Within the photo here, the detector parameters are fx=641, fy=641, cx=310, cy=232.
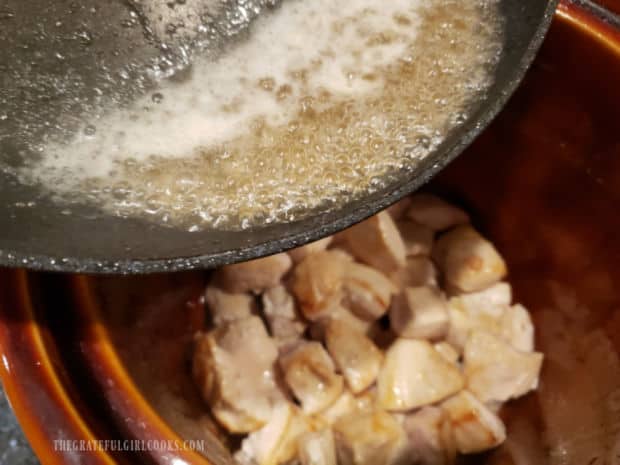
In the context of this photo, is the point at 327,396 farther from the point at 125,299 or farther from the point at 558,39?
the point at 558,39

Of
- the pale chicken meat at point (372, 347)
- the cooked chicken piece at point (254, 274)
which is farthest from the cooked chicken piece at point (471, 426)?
the cooked chicken piece at point (254, 274)

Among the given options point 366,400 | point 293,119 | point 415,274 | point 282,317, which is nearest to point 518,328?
point 415,274

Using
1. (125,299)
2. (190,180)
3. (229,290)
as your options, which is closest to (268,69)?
(190,180)

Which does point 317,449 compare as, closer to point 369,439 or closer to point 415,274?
point 369,439

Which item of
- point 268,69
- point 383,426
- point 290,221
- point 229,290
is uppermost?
point 268,69

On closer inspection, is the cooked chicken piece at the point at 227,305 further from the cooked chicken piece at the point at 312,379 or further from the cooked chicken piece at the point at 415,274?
the cooked chicken piece at the point at 415,274

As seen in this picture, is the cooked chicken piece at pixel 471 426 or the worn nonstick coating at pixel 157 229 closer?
the worn nonstick coating at pixel 157 229

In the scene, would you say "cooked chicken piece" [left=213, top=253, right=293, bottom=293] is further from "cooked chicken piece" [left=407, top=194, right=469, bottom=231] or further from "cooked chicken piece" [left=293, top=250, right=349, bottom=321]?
"cooked chicken piece" [left=407, top=194, right=469, bottom=231]
